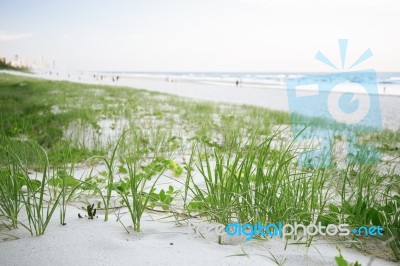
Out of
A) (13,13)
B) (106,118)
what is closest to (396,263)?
(106,118)

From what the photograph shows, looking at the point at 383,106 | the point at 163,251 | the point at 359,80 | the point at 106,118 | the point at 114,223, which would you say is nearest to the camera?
the point at 163,251

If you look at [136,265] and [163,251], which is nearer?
[136,265]

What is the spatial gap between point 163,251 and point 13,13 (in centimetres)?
523

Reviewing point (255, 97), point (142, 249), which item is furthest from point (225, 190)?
point (255, 97)

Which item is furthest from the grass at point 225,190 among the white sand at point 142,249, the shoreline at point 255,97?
the shoreline at point 255,97

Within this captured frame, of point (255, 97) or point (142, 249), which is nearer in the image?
point (142, 249)

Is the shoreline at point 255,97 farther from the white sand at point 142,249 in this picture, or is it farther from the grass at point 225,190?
the white sand at point 142,249

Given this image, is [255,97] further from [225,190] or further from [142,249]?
[142,249]

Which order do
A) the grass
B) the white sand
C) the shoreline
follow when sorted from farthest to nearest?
the shoreline < the grass < the white sand

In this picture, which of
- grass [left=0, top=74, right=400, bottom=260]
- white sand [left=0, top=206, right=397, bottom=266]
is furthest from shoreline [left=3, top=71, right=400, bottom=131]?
white sand [left=0, top=206, right=397, bottom=266]

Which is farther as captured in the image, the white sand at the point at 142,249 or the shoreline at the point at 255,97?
the shoreline at the point at 255,97

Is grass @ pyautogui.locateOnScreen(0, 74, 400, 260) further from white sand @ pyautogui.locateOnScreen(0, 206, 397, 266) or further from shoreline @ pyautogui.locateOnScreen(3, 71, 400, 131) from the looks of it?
shoreline @ pyautogui.locateOnScreen(3, 71, 400, 131)

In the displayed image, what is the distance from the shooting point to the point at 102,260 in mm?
1221

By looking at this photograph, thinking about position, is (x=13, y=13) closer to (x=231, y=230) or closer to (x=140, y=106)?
(x=140, y=106)
